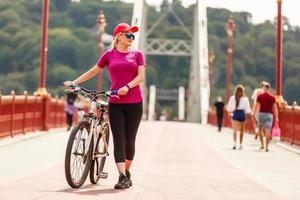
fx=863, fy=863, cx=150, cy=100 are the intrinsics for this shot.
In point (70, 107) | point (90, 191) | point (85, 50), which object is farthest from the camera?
point (85, 50)

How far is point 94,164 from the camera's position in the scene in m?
9.95

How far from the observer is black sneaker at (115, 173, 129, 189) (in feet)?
31.8

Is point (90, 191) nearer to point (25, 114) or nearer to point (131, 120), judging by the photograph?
point (131, 120)

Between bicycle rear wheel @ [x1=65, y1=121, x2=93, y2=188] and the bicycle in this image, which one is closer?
bicycle rear wheel @ [x1=65, y1=121, x2=93, y2=188]

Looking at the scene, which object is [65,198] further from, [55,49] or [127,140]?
[55,49]

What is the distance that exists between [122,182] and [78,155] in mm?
632

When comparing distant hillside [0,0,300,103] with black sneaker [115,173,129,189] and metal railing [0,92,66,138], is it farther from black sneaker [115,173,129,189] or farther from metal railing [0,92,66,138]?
black sneaker [115,173,129,189]

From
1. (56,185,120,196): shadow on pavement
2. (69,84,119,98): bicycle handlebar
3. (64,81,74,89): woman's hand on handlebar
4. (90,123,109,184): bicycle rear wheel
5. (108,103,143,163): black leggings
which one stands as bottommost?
(56,185,120,196): shadow on pavement

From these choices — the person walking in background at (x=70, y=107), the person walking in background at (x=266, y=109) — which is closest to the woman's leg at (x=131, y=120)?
the person walking in background at (x=266, y=109)

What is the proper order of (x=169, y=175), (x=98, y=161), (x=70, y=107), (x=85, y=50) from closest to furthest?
(x=98, y=161) → (x=169, y=175) → (x=70, y=107) → (x=85, y=50)

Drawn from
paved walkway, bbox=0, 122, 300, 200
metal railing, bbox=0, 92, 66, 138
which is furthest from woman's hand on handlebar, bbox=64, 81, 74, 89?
metal railing, bbox=0, 92, 66, 138

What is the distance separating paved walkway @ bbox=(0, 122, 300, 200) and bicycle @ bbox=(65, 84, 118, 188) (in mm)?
179

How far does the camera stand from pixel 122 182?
31.9ft

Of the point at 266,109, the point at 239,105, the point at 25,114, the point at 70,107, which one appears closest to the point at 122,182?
the point at 266,109
